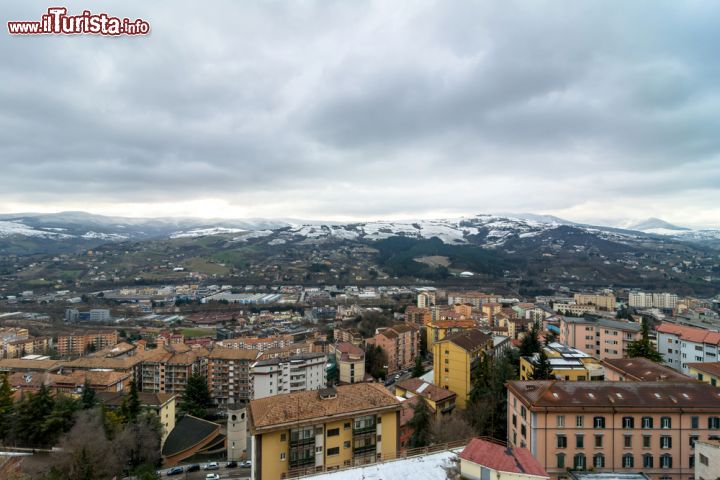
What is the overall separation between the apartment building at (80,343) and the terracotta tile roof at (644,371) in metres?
38.4

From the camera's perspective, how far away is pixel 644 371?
47.5 ft

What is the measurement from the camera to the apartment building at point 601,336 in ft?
77.7

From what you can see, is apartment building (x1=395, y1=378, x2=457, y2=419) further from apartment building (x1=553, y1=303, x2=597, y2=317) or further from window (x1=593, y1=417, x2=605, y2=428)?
apartment building (x1=553, y1=303, x2=597, y2=317)

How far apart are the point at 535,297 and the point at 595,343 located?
127ft

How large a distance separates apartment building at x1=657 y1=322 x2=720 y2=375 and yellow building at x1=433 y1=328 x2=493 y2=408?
29.3 feet

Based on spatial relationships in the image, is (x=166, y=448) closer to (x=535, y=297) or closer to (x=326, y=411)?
(x=326, y=411)

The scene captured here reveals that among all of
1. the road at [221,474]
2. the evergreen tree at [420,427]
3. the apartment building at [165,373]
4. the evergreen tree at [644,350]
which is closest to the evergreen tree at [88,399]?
the road at [221,474]

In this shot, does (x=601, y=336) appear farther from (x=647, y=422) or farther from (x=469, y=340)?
(x=647, y=422)

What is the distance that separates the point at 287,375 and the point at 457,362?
9.02 meters

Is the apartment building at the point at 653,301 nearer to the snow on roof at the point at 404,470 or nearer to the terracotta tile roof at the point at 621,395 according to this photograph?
the terracotta tile roof at the point at 621,395

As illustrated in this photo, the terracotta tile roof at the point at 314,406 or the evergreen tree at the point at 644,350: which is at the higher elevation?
the terracotta tile roof at the point at 314,406

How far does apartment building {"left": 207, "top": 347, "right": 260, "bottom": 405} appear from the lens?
1028 inches

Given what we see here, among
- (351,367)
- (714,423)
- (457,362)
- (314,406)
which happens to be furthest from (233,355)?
(714,423)

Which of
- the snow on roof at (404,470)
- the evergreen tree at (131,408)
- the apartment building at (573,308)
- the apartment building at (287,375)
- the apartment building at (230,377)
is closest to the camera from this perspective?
the snow on roof at (404,470)
